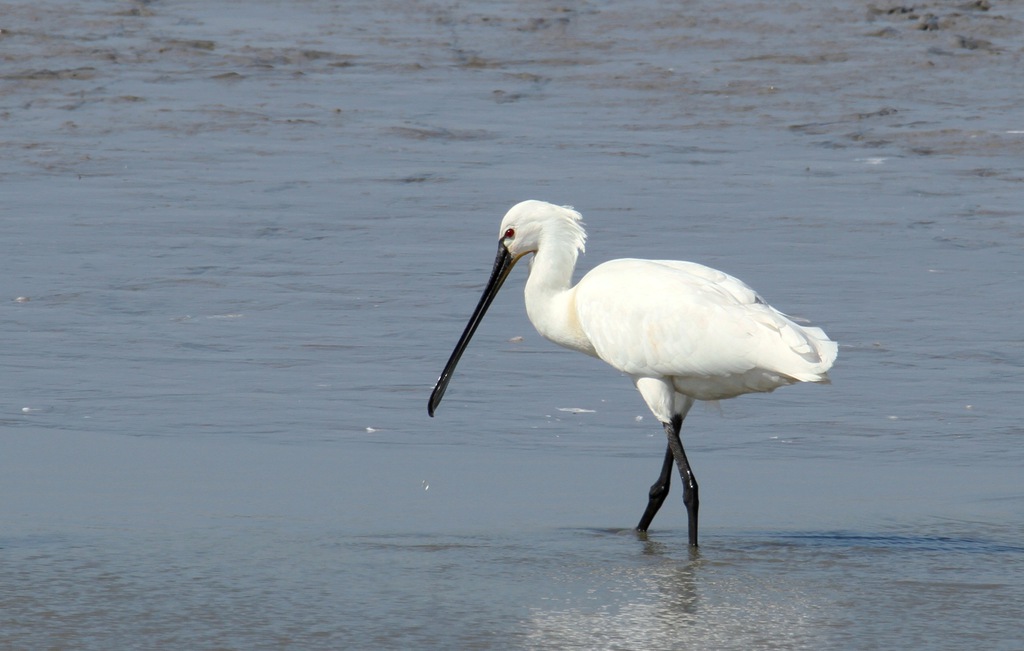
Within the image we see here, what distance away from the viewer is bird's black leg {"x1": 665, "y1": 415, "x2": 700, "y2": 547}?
6.22m

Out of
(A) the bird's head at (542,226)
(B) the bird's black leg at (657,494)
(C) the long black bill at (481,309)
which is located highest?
(A) the bird's head at (542,226)

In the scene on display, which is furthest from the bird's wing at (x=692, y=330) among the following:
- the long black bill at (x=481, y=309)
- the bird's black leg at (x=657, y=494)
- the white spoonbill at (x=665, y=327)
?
the long black bill at (x=481, y=309)

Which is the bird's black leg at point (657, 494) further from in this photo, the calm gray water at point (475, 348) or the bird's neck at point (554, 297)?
the bird's neck at point (554, 297)

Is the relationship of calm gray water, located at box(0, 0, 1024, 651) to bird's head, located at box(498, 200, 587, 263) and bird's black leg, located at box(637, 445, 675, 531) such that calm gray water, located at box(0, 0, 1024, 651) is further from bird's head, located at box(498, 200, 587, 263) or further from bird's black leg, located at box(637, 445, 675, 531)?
bird's head, located at box(498, 200, 587, 263)

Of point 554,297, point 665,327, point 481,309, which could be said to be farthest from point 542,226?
point 665,327

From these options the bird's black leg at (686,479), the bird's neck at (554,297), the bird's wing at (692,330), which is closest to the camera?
the bird's black leg at (686,479)

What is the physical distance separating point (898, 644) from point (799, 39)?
1292 cm

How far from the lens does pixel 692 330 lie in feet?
21.4

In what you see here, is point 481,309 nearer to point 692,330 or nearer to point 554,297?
point 554,297

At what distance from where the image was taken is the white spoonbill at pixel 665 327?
6352 millimetres

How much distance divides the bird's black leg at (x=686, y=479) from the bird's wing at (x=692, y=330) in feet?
0.64

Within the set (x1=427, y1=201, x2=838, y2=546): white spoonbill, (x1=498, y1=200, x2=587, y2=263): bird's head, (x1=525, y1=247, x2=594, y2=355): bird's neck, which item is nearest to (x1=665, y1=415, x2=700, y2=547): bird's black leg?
(x1=427, y1=201, x2=838, y2=546): white spoonbill

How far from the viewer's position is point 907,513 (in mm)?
6375

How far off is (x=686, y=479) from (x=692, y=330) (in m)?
0.51
